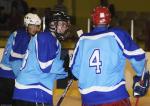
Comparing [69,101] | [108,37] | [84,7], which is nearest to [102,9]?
[108,37]

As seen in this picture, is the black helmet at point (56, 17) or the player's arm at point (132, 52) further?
the black helmet at point (56, 17)

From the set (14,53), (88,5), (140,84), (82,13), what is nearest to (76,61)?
(140,84)

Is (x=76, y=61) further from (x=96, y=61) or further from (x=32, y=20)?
(x=32, y=20)

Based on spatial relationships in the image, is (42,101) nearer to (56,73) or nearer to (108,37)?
(56,73)

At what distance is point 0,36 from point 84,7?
2182 mm

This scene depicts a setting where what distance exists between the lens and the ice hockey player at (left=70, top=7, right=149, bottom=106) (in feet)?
10.6

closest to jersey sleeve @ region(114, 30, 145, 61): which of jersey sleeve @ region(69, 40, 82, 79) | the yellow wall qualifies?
jersey sleeve @ region(69, 40, 82, 79)

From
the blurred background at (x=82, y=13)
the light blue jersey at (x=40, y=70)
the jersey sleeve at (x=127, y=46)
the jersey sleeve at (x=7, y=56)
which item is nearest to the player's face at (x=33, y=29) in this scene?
the light blue jersey at (x=40, y=70)

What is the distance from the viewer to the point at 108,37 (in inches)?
128

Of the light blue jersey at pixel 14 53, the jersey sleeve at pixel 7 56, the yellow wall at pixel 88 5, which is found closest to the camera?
the light blue jersey at pixel 14 53

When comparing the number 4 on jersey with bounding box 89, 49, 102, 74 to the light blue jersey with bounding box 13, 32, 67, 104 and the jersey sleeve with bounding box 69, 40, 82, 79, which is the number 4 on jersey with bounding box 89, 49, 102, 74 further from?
the light blue jersey with bounding box 13, 32, 67, 104

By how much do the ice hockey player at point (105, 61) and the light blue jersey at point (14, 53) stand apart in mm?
828

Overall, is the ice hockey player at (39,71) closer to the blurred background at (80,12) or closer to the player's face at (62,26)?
the player's face at (62,26)

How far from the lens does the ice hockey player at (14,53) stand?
3885 mm
